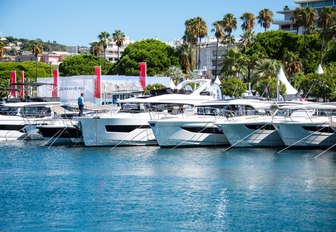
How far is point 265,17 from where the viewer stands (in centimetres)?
11688

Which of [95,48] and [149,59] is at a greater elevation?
[95,48]

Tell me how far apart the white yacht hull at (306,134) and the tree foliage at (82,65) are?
89728mm

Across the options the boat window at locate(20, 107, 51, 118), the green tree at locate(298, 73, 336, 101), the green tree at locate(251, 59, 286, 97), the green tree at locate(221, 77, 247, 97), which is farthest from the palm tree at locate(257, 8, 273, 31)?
the boat window at locate(20, 107, 51, 118)

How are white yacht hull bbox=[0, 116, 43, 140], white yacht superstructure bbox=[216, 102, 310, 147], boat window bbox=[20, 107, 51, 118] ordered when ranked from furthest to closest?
boat window bbox=[20, 107, 51, 118] < white yacht hull bbox=[0, 116, 43, 140] < white yacht superstructure bbox=[216, 102, 310, 147]

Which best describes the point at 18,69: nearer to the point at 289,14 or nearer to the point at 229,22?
the point at 229,22

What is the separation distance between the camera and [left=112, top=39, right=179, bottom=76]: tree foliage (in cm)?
12125

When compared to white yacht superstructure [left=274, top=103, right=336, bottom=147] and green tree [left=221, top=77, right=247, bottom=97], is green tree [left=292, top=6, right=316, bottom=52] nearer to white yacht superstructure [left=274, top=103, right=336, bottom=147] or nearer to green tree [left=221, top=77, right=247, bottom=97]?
green tree [left=221, top=77, right=247, bottom=97]

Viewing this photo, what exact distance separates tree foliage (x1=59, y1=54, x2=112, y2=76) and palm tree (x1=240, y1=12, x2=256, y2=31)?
31705 mm

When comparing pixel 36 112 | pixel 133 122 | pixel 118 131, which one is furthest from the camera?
pixel 36 112

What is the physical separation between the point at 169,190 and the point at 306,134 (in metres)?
16.7

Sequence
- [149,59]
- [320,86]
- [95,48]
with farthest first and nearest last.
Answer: [95,48], [149,59], [320,86]

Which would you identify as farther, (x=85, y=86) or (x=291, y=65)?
(x=291, y=65)

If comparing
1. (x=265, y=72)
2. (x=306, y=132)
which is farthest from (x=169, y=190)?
(x=265, y=72)

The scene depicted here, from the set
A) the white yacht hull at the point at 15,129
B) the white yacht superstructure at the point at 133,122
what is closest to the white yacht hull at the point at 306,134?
the white yacht superstructure at the point at 133,122
